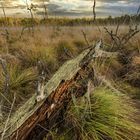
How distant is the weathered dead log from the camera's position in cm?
415

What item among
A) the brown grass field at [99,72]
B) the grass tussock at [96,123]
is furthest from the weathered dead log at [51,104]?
the brown grass field at [99,72]

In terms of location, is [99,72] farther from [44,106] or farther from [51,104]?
[44,106]

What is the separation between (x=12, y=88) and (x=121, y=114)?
278cm

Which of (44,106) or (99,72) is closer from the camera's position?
(44,106)

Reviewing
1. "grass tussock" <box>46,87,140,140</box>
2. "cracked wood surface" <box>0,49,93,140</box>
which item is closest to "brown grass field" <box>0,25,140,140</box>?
"grass tussock" <box>46,87,140,140</box>

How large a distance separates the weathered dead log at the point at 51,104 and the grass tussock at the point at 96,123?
0.72 ft

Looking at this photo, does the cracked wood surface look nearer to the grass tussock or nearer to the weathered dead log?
the weathered dead log

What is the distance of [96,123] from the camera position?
5219 mm

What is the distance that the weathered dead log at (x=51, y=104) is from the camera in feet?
13.6

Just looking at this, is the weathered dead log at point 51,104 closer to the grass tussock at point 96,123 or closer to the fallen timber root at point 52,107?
the fallen timber root at point 52,107

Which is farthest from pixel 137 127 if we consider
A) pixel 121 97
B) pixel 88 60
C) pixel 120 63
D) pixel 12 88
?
pixel 120 63

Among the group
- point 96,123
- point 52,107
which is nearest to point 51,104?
point 52,107

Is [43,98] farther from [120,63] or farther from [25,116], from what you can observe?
[120,63]

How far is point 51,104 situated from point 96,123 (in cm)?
102
